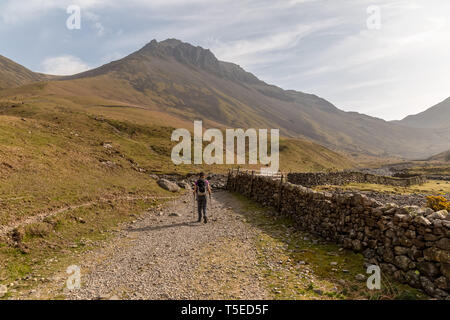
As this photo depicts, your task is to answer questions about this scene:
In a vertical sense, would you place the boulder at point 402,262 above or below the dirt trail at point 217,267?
above

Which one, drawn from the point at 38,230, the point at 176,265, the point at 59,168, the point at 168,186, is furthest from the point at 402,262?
the point at 59,168

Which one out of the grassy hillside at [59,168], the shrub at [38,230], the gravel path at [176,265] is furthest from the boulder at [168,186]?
the shrub at [38,230]

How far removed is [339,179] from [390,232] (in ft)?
138

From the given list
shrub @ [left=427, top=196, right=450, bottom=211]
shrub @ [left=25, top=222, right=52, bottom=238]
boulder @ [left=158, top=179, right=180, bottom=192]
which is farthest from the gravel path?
boulder @ [left=158, top=179, right=180, bottom=192]

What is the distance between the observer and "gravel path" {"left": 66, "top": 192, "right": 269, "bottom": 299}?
8.64 metres

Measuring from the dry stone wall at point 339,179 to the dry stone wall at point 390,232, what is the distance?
1142 inches

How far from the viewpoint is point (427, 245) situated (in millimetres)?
8508

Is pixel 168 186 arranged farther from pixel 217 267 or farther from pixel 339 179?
pixel 339 179

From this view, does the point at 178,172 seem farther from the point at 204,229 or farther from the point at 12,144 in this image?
the point at 204,229

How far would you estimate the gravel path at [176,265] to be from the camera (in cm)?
864

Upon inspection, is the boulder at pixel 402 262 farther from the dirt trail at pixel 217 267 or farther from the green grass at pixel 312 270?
the dirt trail at pixel 217 267

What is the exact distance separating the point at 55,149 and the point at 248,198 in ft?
74.2

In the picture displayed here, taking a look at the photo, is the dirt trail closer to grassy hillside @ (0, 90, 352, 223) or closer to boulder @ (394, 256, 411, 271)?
boulder @ (394, 256, 411, 271)
